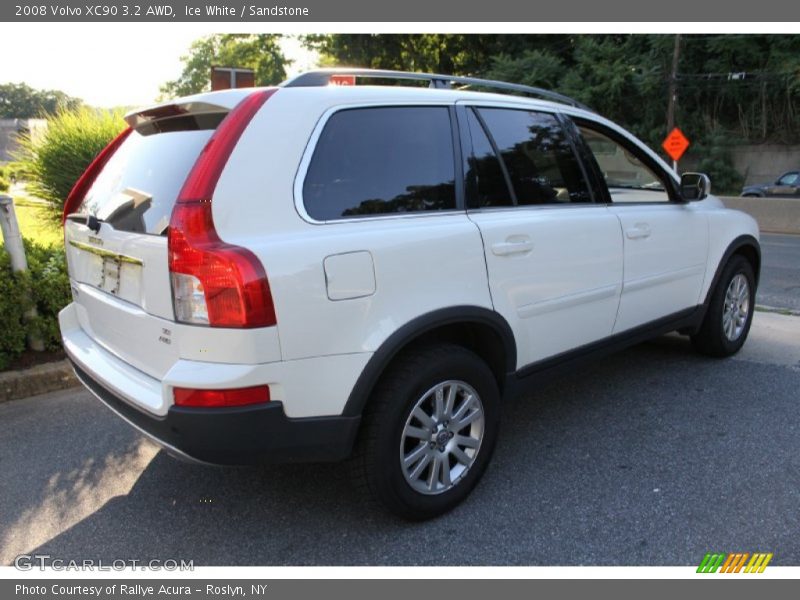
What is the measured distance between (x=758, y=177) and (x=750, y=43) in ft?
18.9

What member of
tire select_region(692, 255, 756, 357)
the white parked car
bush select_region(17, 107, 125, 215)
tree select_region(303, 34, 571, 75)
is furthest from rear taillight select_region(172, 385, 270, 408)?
tree select_region(303, 34, 571, 75)

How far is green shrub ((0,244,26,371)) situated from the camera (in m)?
4.28

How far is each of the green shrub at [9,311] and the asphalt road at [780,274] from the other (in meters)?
7.04

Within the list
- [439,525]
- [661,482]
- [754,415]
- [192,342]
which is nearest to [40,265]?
[192,342]

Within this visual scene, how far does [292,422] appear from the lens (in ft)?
7.59

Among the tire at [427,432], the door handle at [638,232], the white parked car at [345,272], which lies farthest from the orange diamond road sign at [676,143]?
the tire at [427,432]

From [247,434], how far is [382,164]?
119 cm

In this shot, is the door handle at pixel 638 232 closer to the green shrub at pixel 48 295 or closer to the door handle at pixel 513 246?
the door handle at pixel 513 246

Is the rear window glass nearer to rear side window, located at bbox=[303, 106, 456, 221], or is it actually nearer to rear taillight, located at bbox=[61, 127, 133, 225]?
rear taillight, located at bbox=[61, 127, 133, 225]

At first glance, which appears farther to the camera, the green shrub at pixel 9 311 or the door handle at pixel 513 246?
the green shrub at pixel 9 311

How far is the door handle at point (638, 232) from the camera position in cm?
362

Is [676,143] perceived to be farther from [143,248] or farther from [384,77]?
[143,248]

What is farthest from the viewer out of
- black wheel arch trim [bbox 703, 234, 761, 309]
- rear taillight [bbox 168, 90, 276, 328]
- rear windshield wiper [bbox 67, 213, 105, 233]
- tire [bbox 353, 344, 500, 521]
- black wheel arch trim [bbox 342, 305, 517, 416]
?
black wheel arch trim [bbox 703, 234, 761, 309]

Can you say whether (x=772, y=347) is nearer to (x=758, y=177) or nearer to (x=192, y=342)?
(x=192, y=342)
